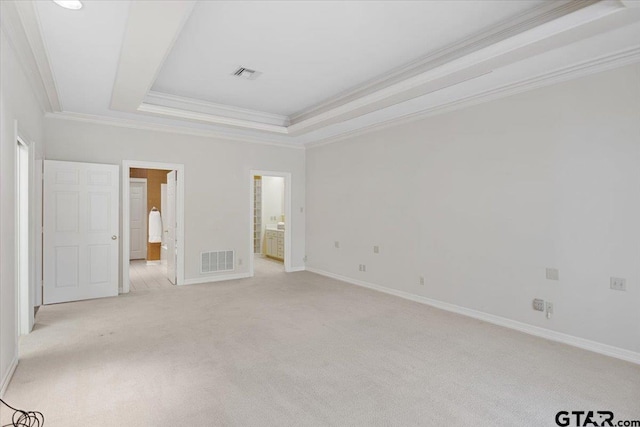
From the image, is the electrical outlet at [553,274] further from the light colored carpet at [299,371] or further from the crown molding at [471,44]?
the crown molding at [471,44]

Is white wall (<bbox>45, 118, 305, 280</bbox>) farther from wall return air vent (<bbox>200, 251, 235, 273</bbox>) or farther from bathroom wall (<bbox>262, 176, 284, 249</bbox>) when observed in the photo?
bathroom wall (<bbox>262, 176, 284, 249</bbox>)

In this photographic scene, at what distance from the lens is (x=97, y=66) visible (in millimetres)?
3367

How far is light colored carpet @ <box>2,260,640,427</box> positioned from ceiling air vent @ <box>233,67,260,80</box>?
9.38ft

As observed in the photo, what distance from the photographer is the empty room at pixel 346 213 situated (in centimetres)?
251

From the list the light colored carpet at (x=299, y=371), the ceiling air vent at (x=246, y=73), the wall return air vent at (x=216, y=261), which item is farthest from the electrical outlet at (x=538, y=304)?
the wall return air vent at (x=216, y=261)

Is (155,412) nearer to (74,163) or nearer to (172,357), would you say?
(172,357)

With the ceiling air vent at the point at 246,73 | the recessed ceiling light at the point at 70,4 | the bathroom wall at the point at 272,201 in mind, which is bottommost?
the bathroom wall at the point at 272,201

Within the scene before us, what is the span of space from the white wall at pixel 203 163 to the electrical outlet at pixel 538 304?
452 centimetres

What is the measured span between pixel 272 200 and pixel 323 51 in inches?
255

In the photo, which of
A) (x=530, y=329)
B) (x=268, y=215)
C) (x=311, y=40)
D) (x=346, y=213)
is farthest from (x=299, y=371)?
(x=268, y=215)

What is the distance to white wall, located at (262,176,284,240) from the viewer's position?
31.5ft

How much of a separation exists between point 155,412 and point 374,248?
408cm

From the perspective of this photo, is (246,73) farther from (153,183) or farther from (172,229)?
(153,183)

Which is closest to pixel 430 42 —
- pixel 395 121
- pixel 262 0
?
pixel 262 0
